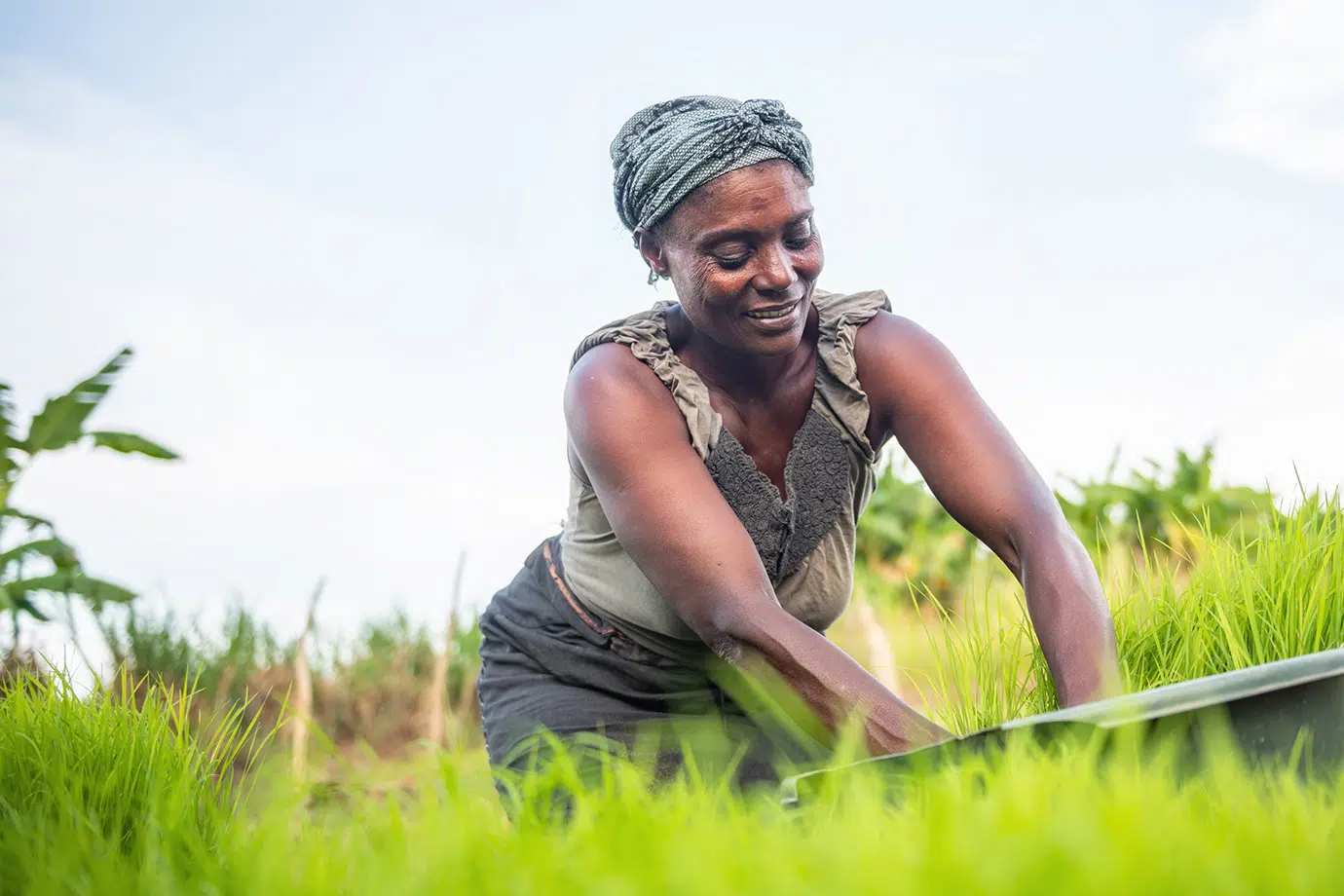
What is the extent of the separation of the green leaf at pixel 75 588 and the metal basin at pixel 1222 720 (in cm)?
562

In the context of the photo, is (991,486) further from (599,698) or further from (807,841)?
(807,841)

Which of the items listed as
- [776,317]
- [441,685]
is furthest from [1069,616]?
[441,685]

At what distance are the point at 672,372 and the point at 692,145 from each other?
0.53m

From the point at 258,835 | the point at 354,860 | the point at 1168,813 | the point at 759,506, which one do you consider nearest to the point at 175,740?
the point at 258,835

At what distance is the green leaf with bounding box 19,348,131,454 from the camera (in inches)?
268

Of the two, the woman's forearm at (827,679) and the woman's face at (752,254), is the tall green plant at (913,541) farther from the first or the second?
the woman's forearm at (827,679)

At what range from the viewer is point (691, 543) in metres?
2.68

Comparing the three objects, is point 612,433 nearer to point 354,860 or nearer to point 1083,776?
point 354,860

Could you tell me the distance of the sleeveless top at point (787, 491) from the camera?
3096mm

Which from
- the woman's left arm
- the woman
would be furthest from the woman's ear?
the woman's left arm

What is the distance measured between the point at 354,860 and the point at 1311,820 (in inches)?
48.6

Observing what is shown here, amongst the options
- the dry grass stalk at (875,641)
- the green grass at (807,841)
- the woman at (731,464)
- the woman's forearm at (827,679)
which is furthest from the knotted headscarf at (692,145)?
the dry grass stalk at (875,641)

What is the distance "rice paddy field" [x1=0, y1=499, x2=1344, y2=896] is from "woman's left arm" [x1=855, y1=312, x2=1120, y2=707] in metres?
0.33

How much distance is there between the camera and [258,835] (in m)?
1.84
